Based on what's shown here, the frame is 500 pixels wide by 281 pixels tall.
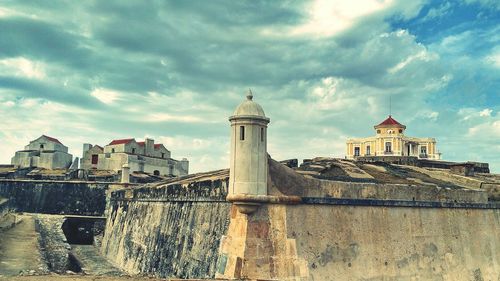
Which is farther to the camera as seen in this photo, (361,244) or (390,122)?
(390,122)

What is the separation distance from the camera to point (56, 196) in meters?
44.5

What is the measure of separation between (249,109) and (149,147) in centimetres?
5484

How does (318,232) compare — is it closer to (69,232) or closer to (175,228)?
(175,228)

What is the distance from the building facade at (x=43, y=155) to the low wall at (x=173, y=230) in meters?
44.2

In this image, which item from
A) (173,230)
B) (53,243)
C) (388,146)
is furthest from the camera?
(388,146)

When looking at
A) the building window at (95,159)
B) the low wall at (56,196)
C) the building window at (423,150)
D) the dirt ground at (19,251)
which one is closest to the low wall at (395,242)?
the dirt ground at (19,251)

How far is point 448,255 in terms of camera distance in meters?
18.9

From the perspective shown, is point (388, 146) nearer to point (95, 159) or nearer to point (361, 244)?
point (95, 159)

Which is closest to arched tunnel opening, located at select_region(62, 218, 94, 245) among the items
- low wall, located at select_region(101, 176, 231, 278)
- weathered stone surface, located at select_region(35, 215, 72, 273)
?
weathered stone surface, located at select_region(35, 215, 72, 273)

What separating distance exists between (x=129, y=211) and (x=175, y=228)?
963cm

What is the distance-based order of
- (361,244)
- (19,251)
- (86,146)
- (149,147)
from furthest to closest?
1. (86,146)
2. (149,147)
3. (19,251)
4. (361,244)

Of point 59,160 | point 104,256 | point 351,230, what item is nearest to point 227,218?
point 351,230

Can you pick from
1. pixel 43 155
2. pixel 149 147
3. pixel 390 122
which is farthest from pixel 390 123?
pixel 43 155

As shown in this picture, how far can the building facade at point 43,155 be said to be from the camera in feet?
→ 229
